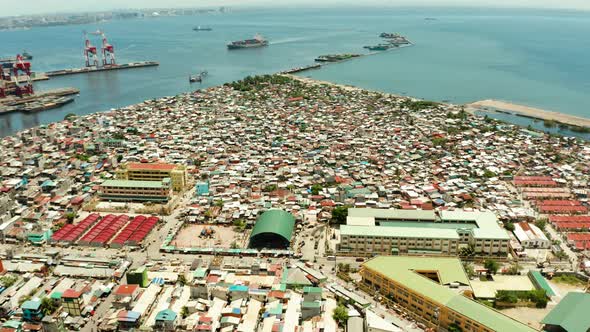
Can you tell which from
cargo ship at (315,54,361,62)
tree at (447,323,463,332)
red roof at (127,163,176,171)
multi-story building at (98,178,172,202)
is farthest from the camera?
cargo ship at (315,54,361,62)

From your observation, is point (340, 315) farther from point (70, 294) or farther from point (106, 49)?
point (106, 49)

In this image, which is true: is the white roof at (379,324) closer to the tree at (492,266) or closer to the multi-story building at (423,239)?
the multi-story building at (423,239)

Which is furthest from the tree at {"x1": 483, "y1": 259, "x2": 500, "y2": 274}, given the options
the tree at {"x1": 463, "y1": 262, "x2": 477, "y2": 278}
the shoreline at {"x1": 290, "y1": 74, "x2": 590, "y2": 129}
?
the shoreline at {"x1": 290, "y1": 74, "x2": 590, "y2": 129}

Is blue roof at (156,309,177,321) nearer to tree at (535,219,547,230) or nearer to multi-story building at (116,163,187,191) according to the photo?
multi-story building at (116,163,187,191)

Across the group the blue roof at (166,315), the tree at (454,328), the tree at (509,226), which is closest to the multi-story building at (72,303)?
the blue roof at (166,315)

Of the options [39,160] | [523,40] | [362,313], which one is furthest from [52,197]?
[523,40]
